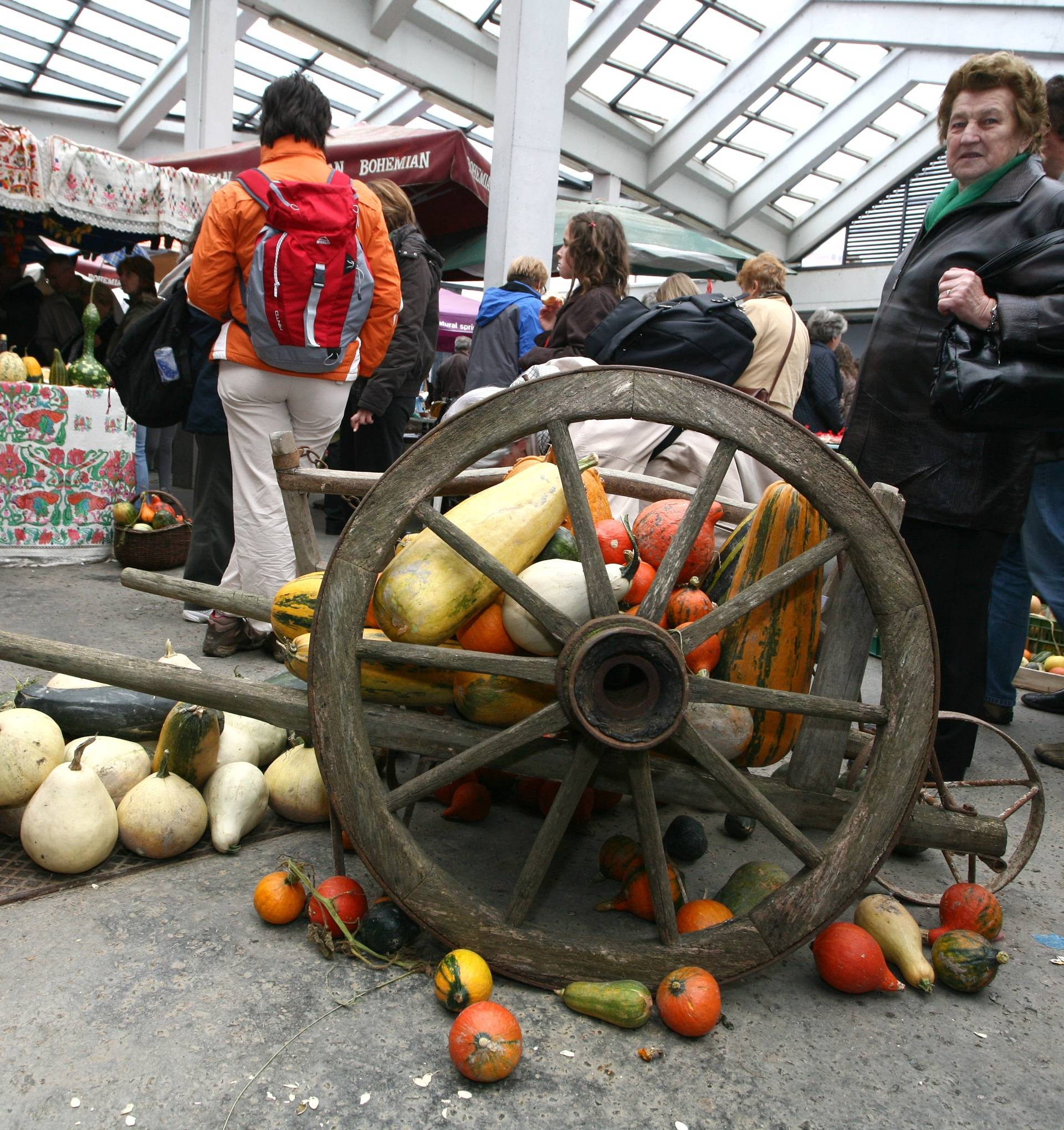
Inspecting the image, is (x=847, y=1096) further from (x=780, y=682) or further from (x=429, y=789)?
(x=429, y=789)

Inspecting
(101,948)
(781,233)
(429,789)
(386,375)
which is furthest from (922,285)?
(781,233)

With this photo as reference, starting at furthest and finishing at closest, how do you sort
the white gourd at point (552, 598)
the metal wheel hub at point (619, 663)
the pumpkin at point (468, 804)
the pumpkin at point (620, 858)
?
the pumpkin at point (468, 804) → the pumpkin at point (620, 858) → the white gourd at point (552, 598) → the metal wheel hub at point (619, 663)

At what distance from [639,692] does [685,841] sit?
2.66 feet

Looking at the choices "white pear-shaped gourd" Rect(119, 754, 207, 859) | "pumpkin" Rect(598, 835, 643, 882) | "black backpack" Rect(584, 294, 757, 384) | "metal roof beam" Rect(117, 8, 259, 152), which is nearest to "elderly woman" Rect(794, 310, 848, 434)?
"black backpack" Rect(584, 294, 757, 384)

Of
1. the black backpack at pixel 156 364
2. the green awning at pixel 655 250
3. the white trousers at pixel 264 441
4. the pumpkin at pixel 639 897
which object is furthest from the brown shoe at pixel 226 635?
the green awning at pixel 655 250

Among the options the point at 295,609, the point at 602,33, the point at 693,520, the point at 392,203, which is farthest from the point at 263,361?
the point at 602,33

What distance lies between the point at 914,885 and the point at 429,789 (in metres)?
1.49

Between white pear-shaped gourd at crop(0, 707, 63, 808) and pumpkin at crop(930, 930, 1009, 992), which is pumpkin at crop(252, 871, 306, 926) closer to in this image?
white pear-shaped gourd at crop(0, 707, 63, 808)

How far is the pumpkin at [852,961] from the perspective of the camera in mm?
1799

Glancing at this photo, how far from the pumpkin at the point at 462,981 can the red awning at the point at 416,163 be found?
576 centimetres

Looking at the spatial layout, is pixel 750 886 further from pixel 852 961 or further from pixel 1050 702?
pixel 1050 702

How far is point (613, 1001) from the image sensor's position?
64.7 inches

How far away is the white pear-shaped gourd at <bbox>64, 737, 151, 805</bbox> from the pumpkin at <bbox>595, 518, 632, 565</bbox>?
4.19 feet

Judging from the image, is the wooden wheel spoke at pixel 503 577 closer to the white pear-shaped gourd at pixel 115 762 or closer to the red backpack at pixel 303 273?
the white pear-shaped gourd at pixel 115 762
